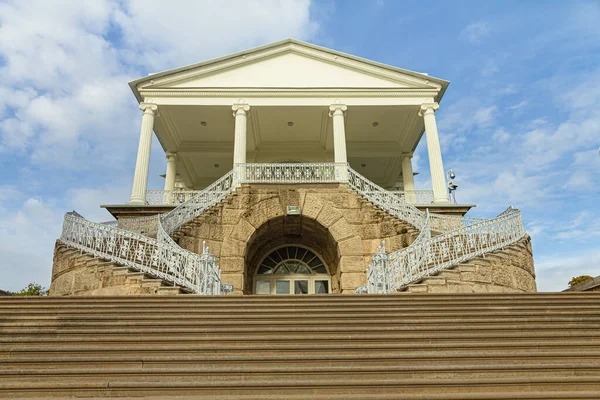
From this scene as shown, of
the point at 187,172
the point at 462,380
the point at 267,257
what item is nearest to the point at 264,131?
the point at 187,172

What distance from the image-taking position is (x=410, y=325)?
619 centimetres

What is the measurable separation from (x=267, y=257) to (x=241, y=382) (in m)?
11.4

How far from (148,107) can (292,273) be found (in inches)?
395

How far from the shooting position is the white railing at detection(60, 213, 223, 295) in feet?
33.1

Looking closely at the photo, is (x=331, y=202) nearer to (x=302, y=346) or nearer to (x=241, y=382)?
(x=302, y=346)

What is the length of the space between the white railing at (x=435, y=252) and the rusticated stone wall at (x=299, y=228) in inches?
81.4

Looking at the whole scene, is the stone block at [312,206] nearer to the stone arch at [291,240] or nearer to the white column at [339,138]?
the stone arch at [291,240]

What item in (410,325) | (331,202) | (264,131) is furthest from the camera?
(264,131)

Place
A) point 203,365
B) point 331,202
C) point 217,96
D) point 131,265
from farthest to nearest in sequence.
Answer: point 217,96
point 331,202
point 131,265
point 203,365

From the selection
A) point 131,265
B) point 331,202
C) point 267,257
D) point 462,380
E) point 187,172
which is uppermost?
point 187,172

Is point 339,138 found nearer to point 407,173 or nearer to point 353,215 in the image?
point 353,215

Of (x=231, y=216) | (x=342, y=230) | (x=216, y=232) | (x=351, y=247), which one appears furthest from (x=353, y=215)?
(x=216, y=232)

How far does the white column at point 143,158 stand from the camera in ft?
56.5

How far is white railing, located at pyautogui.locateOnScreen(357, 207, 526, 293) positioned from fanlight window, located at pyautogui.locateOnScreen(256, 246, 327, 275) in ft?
15.3
